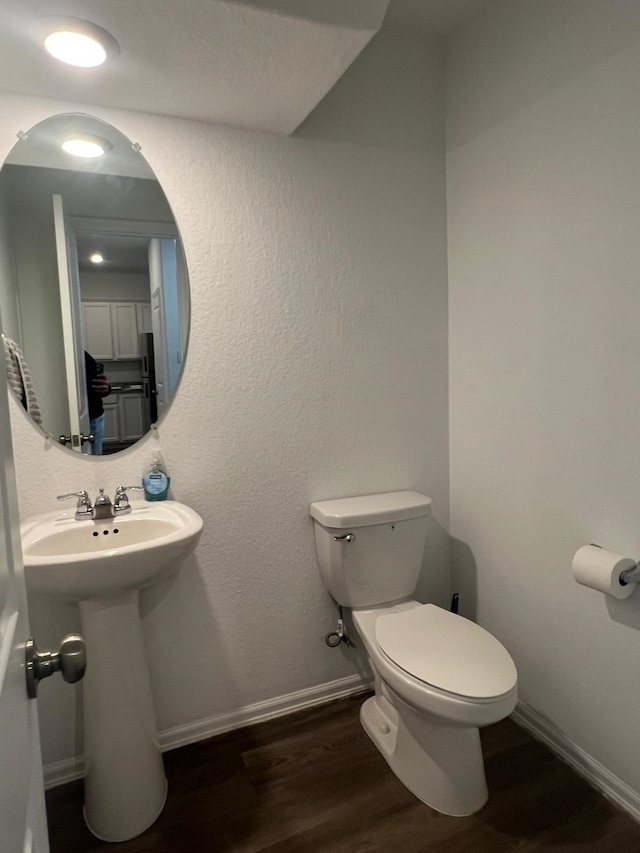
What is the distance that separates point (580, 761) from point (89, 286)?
83.4 inches

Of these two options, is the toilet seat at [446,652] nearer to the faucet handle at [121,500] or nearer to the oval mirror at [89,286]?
the faucet handle at [121,500]

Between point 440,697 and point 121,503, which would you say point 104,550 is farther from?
point 440,697

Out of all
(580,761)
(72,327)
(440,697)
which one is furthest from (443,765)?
(72,327)

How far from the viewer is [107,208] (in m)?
1.63

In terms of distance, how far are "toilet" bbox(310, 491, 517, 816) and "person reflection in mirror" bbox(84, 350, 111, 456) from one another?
76cm

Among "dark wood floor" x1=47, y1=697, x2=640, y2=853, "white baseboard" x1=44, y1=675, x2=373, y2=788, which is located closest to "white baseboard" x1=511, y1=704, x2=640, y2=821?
"dark wood floor" x1=47, y1=697, x2=640, y2=853

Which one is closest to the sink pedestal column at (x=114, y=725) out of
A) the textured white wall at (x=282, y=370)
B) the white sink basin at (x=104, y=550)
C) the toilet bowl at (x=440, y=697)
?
the white sink basin at (x=104, y=550)

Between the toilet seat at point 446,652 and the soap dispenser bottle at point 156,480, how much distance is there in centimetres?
81

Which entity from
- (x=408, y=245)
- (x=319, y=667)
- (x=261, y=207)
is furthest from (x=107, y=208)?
(x=319, y=667)

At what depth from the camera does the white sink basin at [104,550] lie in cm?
125

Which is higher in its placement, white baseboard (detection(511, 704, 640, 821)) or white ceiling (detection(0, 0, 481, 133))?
white ceiling (detection(0, 0, 481, 133))

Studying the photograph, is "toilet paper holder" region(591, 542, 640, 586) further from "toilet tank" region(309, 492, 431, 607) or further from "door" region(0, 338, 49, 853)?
"door" region(0, 338, 49, 853)

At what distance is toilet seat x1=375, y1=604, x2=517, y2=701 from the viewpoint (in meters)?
1.39

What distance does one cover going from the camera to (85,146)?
1.57 meters
